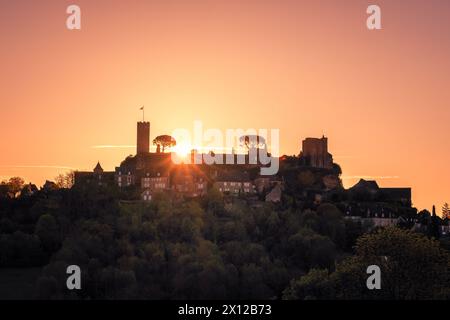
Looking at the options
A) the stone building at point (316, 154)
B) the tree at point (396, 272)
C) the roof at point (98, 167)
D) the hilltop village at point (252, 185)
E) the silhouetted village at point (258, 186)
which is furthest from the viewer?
the stone building at point (316, 154)

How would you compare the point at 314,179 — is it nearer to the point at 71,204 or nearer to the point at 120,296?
the point at 71,204

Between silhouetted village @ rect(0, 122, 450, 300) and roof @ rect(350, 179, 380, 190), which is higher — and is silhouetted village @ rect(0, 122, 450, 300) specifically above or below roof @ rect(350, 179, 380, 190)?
below

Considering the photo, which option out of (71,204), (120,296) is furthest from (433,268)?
(71,204)

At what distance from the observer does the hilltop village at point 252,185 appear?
4801 inches

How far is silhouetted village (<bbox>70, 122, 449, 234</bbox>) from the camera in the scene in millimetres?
120375

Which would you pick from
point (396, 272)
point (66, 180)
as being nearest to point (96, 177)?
point (66, 180)

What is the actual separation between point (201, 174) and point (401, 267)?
71.7 metres

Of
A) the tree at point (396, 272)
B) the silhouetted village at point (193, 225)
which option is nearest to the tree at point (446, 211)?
the silhouetted village at point (193, 225)

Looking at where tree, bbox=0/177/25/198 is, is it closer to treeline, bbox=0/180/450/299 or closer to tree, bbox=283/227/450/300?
treeline, bbox=0/180/450/299

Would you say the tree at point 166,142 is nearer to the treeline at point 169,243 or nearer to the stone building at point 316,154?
the stone building at point 316,154

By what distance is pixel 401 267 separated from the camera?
192 feet

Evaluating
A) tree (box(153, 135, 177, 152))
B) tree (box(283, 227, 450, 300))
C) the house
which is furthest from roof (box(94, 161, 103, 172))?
tree (box(283, 227, 450, 300))

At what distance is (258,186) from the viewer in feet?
420

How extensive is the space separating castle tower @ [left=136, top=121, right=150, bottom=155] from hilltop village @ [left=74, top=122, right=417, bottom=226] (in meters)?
6.16
